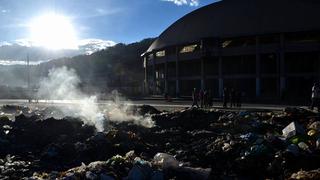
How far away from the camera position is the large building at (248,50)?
52.8 m

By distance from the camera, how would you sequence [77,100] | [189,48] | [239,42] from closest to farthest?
[77,100], [239,42], [189,48]

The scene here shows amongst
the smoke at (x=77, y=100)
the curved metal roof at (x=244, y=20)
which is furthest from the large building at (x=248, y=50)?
the smoke at (x=77, y=100)

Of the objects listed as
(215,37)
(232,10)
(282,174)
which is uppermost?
(232,10)

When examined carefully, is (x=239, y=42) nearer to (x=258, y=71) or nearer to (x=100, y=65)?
(x=258, y=71)

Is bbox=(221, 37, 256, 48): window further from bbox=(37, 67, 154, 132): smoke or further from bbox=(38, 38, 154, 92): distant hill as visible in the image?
bbox=(38, 38, 154, 92): distant hill

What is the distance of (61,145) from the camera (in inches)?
682

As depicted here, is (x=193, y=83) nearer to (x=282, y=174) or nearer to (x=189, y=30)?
(x=189, y=30)

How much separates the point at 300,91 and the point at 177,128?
32.8 metres

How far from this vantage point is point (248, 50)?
179 ft

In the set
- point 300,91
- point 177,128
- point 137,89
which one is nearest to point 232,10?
point 300,91

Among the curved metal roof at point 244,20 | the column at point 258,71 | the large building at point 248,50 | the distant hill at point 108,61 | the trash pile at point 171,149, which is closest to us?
the trash pile at point 171,149

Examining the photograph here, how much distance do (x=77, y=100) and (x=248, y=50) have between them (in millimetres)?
21242

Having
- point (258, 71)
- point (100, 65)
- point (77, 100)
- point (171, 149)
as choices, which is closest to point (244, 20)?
point (258, 71)

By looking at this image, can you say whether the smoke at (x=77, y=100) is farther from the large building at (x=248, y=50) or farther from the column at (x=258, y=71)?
the column at (x=258, y=71)
